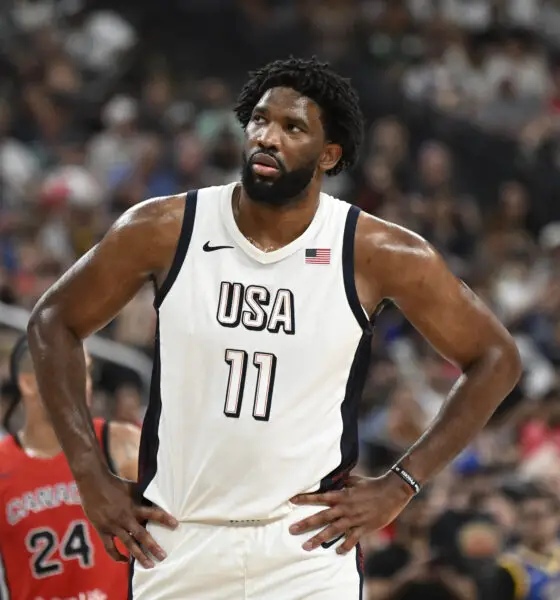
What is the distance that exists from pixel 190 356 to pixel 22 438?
5.13ft

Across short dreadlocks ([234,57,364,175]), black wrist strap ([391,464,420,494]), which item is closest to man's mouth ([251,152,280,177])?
short dreadlocks ([234,57,364,175])

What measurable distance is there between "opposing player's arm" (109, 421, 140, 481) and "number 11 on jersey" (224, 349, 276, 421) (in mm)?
1042

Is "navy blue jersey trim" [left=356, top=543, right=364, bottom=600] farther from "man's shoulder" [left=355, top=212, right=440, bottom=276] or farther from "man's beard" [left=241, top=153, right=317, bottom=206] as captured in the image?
"man's beard" [left=241, top=153, right=317, bottom=206]

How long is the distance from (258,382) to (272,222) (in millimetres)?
518

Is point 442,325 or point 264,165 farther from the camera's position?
point 442,325

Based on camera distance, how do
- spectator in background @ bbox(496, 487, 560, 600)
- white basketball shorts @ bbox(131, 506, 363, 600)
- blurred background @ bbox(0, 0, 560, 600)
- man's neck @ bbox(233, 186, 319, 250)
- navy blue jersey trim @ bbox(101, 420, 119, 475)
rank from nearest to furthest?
white basketball shorts @ bbox(131, 506, 363, 600), man's neck @ bbox(233, 186, 319, 250), navy blue jersey trim @ bbox(101, 420, 119, 475), spectator in background @ bbox(496, 487, 560, 600), blurred background @ bbox(0, 0, 560, 600)

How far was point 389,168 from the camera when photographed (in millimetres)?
13961

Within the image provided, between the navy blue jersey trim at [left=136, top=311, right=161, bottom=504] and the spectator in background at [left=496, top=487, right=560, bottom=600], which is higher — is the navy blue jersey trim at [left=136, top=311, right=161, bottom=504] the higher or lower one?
the higher one

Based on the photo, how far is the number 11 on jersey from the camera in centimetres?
405

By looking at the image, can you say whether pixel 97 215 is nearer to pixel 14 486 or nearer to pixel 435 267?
pixel 14 486

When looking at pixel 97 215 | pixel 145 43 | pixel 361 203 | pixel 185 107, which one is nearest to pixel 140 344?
pixel 97 215

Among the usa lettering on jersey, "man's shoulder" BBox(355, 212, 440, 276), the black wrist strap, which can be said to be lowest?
the black wrist strap

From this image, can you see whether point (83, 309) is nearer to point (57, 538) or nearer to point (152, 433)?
point (152, 433)

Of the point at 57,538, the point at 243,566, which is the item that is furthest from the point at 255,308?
the point at 57,538
